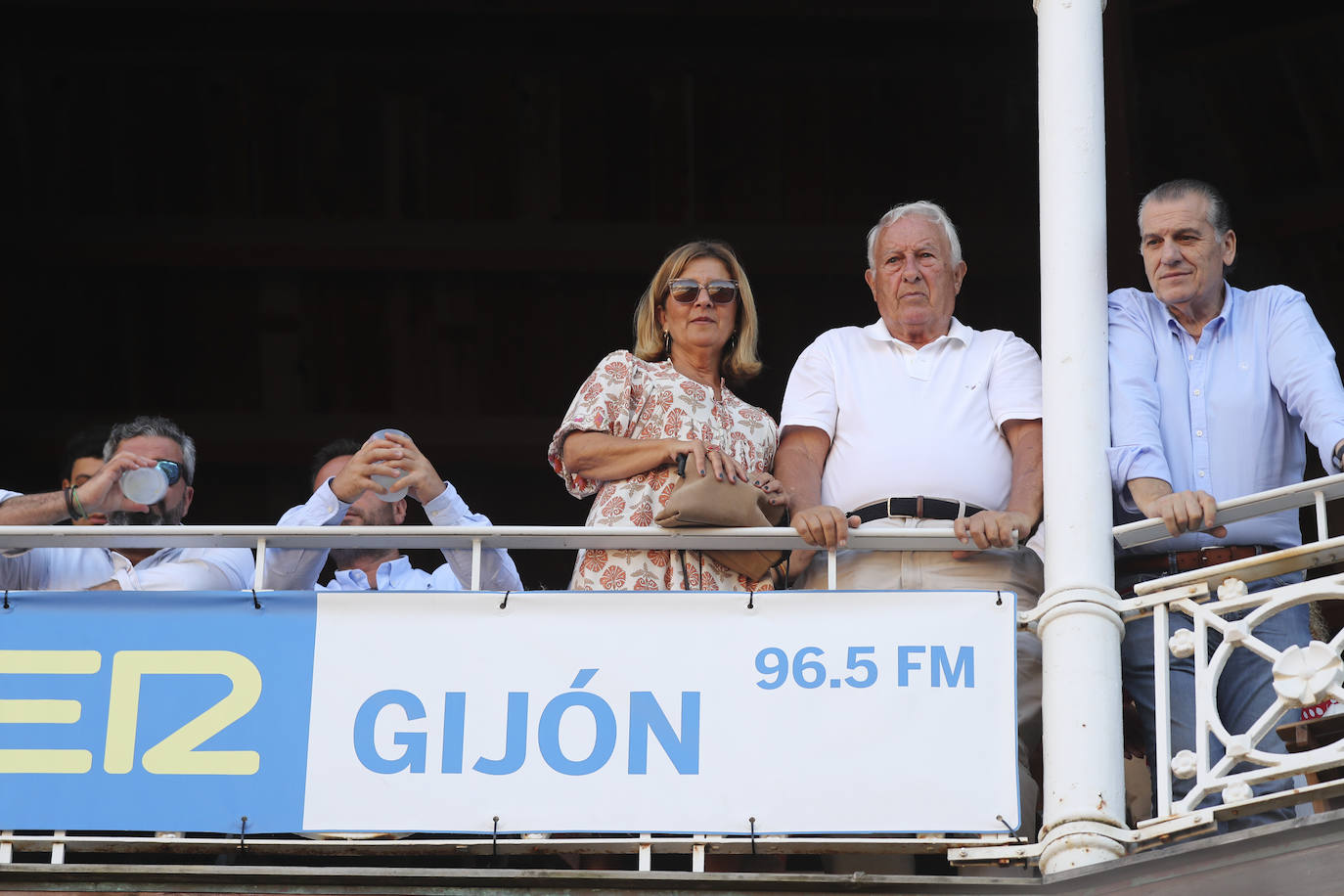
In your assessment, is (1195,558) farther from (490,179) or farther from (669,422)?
(490,179)

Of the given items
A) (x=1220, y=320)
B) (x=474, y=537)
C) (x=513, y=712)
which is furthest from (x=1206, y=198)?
(x=513, y=712)

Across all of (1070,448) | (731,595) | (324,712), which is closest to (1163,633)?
(1070,448)

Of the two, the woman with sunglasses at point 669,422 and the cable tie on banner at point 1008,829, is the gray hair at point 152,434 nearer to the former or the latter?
the woman with sunglasses at point 669,422

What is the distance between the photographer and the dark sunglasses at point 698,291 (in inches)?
238

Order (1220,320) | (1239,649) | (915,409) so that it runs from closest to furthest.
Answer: (1239,649), (1220,320), (915,409)

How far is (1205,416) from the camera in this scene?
5465mm

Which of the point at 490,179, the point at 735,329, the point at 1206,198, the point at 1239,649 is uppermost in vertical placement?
the point at 490,179

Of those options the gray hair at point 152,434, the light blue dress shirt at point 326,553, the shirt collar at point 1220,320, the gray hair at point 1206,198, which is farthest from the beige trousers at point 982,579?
the gray hair at point 152,434

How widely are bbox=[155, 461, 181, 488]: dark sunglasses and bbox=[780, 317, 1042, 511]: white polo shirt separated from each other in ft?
6.39

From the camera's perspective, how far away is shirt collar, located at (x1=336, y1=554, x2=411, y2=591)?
21.0 ft

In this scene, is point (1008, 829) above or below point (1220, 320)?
below

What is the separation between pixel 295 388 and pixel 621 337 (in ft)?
6.35

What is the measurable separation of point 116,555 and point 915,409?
2583 mm

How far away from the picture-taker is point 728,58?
1055 cm
